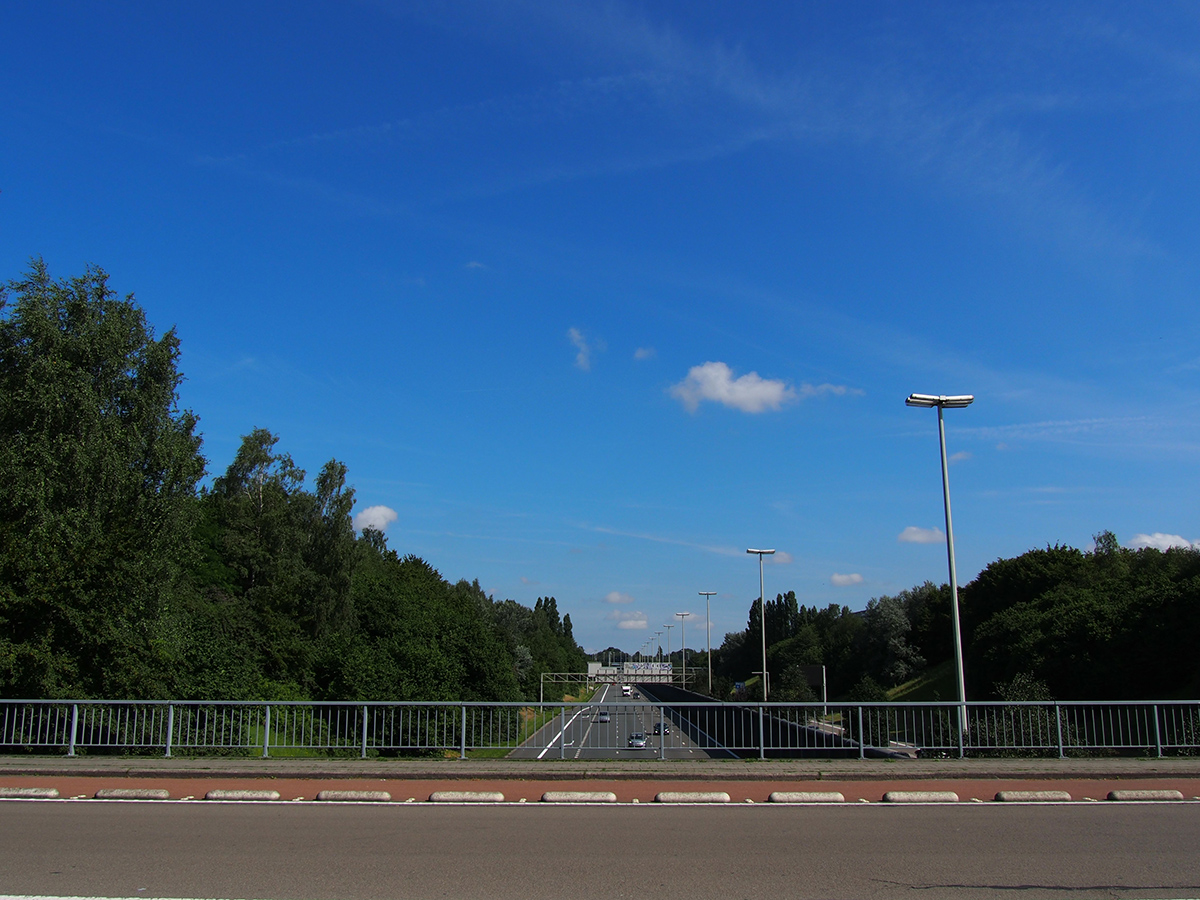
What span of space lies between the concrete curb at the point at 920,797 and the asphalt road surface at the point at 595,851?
0.55 metres

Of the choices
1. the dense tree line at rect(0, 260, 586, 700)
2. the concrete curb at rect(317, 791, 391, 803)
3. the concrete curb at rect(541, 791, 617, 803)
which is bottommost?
the concrete curb at rect(541, 791, 617, 803)

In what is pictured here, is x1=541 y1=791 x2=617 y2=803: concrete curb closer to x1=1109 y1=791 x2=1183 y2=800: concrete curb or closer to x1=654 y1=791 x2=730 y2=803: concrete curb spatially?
x1=654 y1=791 x2=730 y2=803: concrete curb

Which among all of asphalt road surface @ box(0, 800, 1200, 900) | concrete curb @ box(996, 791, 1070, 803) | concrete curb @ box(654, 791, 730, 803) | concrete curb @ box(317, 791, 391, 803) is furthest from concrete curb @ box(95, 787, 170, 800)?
concrete curb @ box(996, 791, 1070, 803)

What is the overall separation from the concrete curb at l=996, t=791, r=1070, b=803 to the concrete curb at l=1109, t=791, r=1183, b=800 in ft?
2.04

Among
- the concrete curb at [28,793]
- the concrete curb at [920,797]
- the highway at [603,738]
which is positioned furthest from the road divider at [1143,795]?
the concrete curb at [28,793]

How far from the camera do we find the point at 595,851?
8.74 meters

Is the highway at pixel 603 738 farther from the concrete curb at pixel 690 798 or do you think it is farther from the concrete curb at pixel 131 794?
the concrete curb at pixel 131 794

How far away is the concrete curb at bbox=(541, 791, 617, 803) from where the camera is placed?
474 inches

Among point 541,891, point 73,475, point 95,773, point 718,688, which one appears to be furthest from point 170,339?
point 718,688

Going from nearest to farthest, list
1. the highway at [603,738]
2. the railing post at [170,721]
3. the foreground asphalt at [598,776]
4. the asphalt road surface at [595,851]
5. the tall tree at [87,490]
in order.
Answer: the asphalt road surface at [595,851], the foreground asphalt at [598,776], the railing post at [170,721], the highway at [603,738], the tall tree at [87,490]

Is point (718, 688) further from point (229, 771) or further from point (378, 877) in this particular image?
point (378, 877)

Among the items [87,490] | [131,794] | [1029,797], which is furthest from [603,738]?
[87,490]

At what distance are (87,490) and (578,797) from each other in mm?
23899

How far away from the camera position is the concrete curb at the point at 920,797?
12.1 meters
